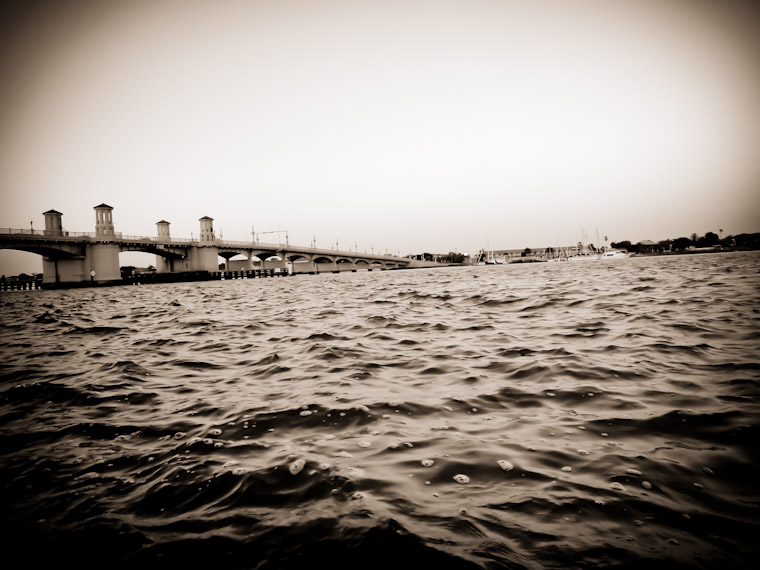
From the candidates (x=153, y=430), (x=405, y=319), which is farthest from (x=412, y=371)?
(x=405, y=319)

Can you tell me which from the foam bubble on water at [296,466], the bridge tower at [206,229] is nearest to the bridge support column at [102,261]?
the bridge tower at [206,229]

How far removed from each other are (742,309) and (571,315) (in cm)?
490

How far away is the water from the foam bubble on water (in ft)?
Result: 0.06

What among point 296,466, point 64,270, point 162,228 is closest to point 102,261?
point 64,270

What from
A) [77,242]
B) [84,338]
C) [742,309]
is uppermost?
[77,242]

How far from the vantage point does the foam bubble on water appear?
3.48m

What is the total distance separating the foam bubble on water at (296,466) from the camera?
348 cm

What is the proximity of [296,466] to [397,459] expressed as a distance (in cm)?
96

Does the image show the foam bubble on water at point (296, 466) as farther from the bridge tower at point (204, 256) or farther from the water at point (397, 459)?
the bridge tower at point (204, 256)

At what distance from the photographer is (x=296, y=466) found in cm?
357

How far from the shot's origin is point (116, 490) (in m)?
3.29

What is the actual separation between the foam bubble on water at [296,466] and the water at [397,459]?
2 centimetres

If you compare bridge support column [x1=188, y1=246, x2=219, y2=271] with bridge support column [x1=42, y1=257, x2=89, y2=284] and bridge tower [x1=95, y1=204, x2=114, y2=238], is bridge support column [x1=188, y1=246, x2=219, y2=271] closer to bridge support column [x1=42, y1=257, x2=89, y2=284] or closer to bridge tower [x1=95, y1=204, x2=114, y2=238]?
bridge tower [x1=95, y1=204, x2=114, y2=238]

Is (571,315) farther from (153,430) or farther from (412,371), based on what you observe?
(153,430)
